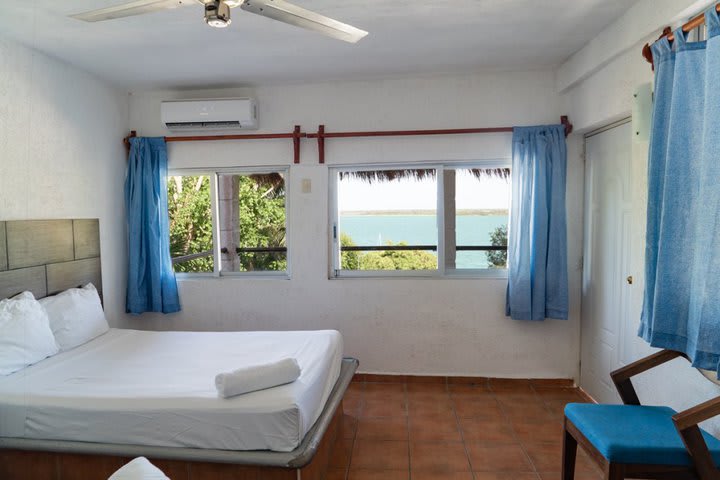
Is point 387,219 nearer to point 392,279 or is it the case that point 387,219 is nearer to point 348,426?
point 392,279

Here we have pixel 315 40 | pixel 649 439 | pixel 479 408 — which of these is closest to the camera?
pixel 649 439

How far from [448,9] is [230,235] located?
261 centimetres

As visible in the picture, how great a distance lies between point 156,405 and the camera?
1.94 m

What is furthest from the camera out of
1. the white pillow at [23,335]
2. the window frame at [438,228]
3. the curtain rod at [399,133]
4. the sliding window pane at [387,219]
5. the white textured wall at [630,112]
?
the sliding window pane at [387,219]

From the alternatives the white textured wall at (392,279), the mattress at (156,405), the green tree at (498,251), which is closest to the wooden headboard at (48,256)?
the mattress at (156,405)

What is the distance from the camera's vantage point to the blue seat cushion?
1630 millimetres

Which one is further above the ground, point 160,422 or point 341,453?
point 160,422

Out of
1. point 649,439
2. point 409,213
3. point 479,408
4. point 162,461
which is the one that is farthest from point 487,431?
point 162,461

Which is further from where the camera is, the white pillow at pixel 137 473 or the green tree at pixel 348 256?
the green tree at pixel 348 256

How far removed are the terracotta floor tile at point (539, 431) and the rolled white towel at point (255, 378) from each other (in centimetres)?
161

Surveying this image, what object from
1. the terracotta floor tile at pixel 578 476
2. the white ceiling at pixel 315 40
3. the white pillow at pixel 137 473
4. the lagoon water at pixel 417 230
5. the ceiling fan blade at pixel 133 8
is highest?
the white ceiling at pixel 315 40

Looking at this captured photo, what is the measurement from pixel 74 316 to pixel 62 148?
1227 mm

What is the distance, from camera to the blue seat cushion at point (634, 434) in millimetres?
1630

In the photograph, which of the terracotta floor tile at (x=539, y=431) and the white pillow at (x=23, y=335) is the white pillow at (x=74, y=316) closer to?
the white pillow at (x=23, y=335)
